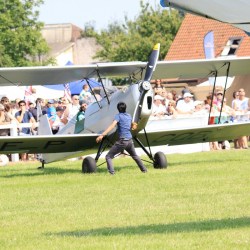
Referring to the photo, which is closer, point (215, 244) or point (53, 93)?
point (215, 244)

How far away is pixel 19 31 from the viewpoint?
7869 cm

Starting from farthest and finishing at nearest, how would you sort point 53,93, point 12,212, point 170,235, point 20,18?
point 20,18 → point 53,93 → point 12,212 → point 170,235

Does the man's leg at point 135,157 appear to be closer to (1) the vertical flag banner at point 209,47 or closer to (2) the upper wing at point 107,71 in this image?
(2) the upper wing at point 107,71

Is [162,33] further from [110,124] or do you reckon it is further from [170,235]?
[170,235]

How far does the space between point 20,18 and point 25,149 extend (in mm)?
58448

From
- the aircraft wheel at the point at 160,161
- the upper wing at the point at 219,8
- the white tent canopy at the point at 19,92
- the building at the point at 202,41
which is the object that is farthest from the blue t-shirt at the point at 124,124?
the building at the point at 202,41

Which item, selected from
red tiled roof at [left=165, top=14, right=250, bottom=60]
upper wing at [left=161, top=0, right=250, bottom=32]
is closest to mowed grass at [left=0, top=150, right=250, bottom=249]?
upper wing at [left=161, top=0, right=250, bottom=32]

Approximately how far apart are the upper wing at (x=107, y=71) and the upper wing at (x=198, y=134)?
62.9 inches

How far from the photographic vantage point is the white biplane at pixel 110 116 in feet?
69.4

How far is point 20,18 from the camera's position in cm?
7925

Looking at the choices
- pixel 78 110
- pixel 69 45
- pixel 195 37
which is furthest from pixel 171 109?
pixel 69 45

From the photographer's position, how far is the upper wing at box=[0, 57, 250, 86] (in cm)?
2267

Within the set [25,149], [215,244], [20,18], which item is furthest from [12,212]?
[20,18]

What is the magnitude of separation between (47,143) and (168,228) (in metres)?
10.1
